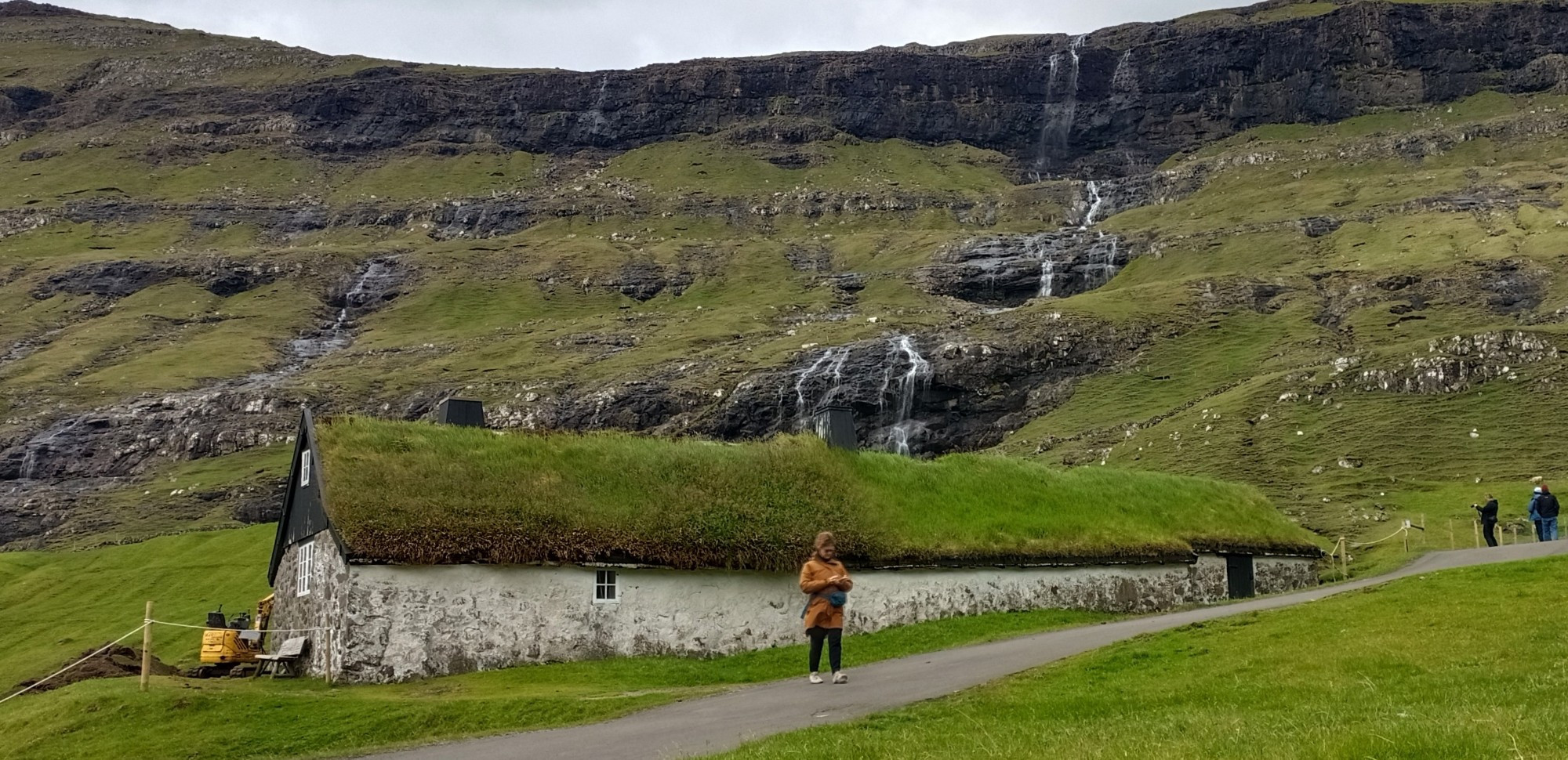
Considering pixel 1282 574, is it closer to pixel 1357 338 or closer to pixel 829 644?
pixel 829 644

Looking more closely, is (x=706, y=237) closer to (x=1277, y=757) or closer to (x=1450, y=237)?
(x=1450, y=237)

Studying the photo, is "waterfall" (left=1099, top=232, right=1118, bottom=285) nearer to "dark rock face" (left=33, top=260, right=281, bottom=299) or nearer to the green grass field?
"dark rock face" (left=33, top=260, right=281, bottom=299)

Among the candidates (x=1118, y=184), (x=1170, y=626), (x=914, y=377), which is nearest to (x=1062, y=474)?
(x=1170, y=626)

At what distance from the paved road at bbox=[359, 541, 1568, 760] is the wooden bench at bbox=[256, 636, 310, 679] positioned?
11.1 m

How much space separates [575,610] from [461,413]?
897 centimetres

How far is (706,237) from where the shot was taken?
185500 mm

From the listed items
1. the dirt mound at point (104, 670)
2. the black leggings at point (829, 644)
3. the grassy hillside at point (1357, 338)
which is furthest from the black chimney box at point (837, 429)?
the grassy hillside at point (1357, 338)

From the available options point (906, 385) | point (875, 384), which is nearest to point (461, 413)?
point (875, 384)

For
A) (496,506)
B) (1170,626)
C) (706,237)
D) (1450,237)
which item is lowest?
(1170,626)

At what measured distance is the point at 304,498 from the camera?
1314 inches

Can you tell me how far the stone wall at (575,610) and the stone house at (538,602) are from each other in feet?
0.09

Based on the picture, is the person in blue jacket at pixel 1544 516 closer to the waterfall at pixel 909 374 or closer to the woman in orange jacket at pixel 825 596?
the woman in orange jacket at pixel 825 596

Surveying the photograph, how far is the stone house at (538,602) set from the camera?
28.3 meters

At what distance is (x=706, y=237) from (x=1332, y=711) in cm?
17359
